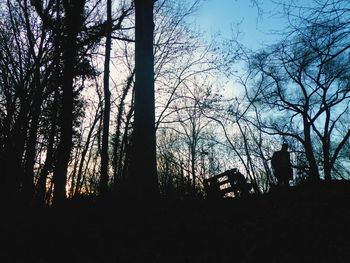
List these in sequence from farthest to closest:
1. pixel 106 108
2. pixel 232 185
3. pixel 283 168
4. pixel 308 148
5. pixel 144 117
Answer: pixel 308 148, pixel 106 108, pixel 283 168, pixel 232 185, pixel 144 117

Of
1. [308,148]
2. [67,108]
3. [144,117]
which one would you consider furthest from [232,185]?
[308,148]

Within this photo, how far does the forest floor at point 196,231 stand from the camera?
10.9 ft

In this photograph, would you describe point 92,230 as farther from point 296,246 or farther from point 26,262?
point 296,246

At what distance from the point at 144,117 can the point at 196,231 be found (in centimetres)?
289

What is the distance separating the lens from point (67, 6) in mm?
9258

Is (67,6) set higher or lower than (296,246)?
higher

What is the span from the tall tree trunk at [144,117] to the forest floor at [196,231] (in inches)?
19.1

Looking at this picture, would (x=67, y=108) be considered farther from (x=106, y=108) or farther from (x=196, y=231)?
(x=196, y=231)

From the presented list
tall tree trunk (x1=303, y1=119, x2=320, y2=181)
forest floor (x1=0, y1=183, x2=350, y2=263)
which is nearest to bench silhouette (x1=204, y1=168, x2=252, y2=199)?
forest floor (x1=0, y1=183, x2=350, y2=263)

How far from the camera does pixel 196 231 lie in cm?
399

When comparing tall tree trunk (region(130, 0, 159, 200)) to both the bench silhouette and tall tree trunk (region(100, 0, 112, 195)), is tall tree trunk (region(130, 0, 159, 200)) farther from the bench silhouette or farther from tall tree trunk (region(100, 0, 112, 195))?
tall tree trunk (region(100, 0, 112, 195))

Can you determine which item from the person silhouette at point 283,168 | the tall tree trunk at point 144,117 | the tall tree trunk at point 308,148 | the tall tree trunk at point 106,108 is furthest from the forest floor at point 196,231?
the tall tree trunk at point 308,148

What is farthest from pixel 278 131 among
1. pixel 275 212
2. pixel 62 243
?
pixel 62 243

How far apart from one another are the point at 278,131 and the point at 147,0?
19.4 m
